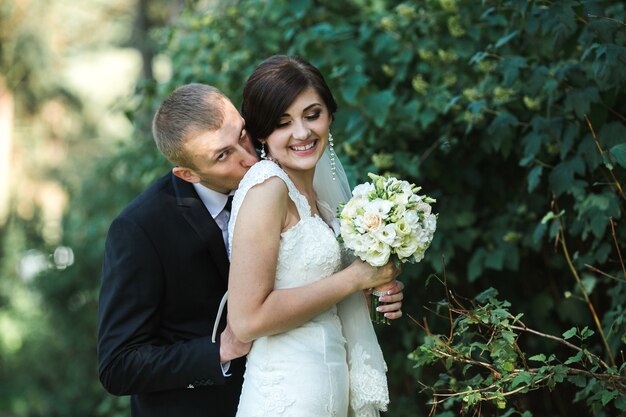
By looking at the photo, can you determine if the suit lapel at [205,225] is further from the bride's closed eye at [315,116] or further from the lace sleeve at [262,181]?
the bride's closed eye at [315,116]

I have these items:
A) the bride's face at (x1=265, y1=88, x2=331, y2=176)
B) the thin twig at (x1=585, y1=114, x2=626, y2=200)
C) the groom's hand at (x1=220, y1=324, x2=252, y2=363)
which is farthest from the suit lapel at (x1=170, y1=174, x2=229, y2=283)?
the thin twig at (x1=585, y1=114, x2=626, y2=200)

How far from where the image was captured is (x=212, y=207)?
3.39 metres

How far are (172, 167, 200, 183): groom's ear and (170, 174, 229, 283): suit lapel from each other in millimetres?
60

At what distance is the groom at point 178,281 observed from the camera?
314cm

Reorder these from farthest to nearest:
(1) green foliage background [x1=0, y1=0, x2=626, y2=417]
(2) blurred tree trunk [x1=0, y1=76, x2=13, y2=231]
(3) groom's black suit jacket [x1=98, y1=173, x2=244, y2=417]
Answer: (2) blurred tree trunk [x1=0, y1=76, x2=13, y2=231], (1) green foliage background [x1=0, y1=0, x2=626, y2=417], (3) groom's black suit jacket [x1=98, y1=173, x2=244, y2=417]

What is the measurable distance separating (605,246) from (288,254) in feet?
A: 5.82

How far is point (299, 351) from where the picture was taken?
2.89m

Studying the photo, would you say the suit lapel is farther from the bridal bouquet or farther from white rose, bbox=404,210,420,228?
white rose, bbox=404,210,420,228

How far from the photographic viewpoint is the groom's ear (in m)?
3.30

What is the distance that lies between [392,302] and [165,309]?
0.92 meters

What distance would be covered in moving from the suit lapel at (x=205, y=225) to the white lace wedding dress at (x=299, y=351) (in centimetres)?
31

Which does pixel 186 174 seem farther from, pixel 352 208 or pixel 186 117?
pixel 352 208

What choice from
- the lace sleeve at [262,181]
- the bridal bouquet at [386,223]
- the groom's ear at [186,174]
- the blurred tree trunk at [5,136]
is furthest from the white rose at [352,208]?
the blurred tree trunk at [5,136]

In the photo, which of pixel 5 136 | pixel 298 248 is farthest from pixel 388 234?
pixel 5 136
